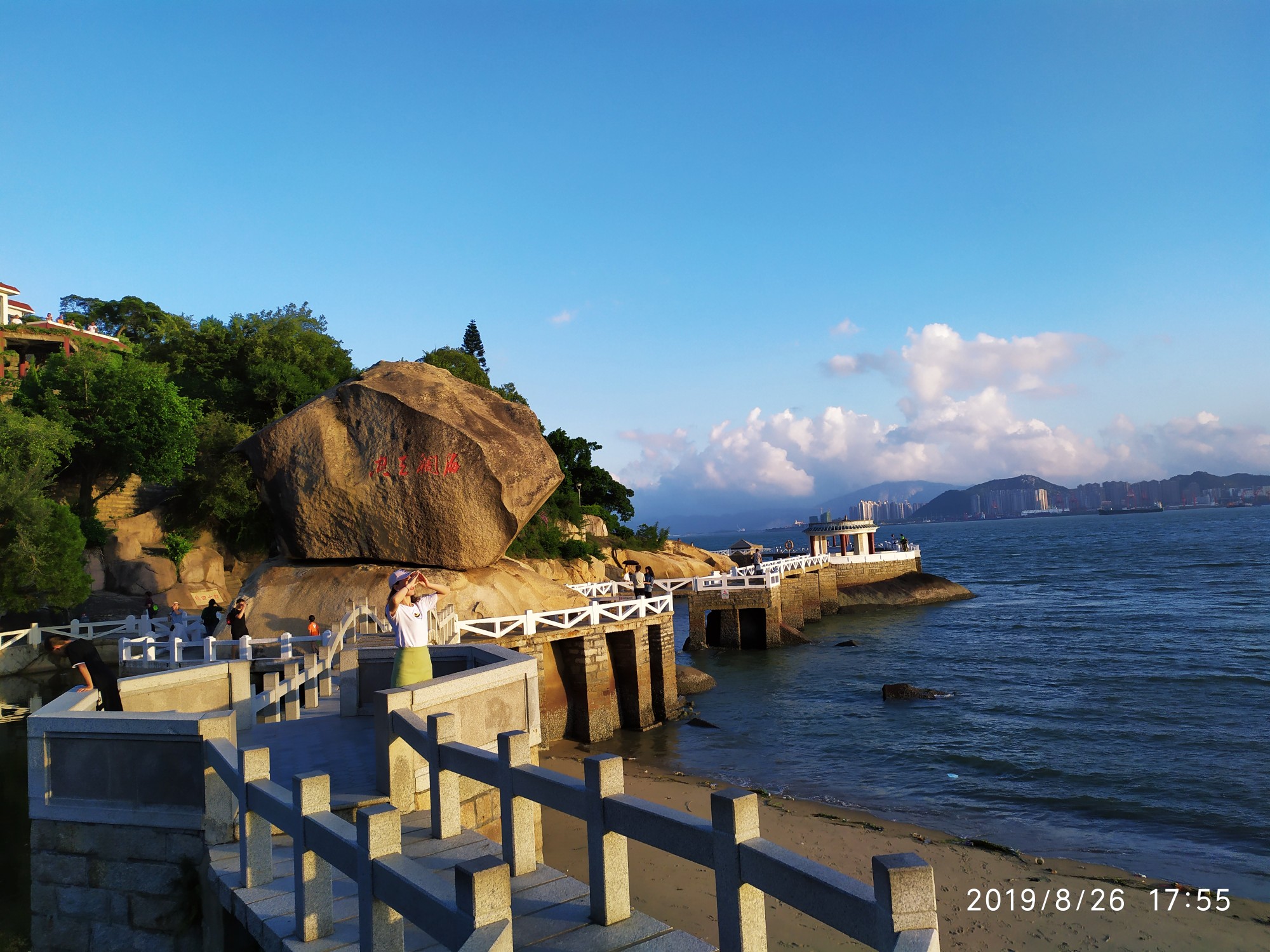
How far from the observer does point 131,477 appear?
3794 centimetres

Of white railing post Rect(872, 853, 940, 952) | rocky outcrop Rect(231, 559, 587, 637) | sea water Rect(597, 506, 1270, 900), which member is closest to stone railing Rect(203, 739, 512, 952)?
white railing post Rect(872, 853, 940, 952)

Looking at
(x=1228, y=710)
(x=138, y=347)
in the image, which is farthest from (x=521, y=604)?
(x=138, y=347)

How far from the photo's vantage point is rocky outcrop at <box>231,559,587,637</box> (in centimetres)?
2169

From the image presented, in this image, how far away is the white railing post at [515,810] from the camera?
535 centimetres

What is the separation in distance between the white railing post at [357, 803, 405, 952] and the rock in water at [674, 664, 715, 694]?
79.1 ft

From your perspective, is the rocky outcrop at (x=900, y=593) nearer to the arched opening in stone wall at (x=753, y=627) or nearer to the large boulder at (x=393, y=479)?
the arched opening in stone wall at (x=753, y=627)

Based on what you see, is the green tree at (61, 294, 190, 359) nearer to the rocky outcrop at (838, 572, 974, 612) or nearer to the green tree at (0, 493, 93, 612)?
the green tree at (0, 493, 93, 612)

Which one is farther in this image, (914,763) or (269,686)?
(914,763)

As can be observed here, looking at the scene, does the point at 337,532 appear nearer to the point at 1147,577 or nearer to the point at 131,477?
the point at 131,477

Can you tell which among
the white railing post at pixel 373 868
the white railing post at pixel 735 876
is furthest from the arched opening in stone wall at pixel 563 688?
the white railing post at pixel 735 876

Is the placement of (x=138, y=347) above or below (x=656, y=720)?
above

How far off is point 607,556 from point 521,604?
28441 millimetres

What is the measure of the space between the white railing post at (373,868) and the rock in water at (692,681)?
2409 centimetres

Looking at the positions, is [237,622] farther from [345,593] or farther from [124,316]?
[124,316]
